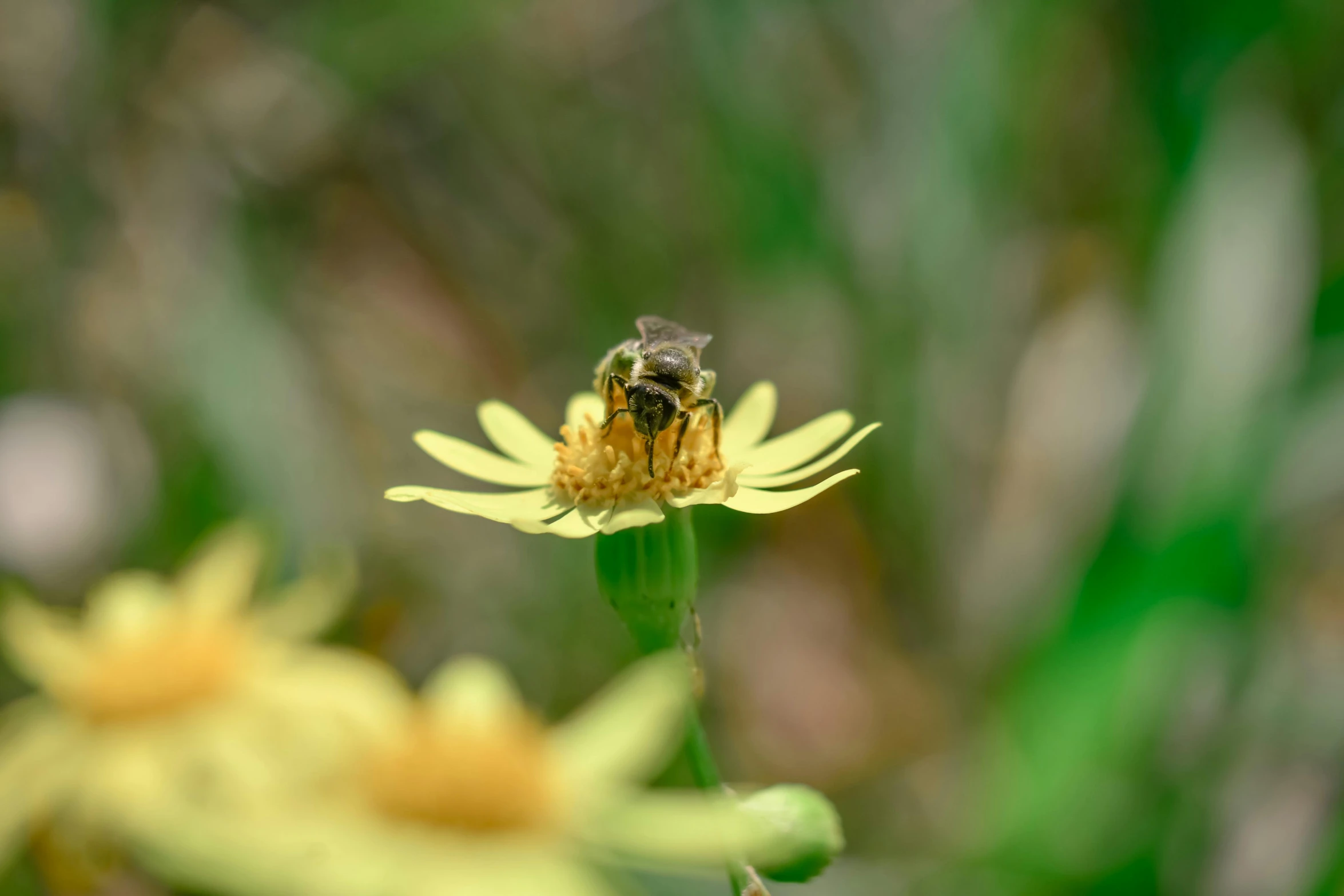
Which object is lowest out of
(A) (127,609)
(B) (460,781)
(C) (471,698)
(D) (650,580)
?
(B) (460,781)

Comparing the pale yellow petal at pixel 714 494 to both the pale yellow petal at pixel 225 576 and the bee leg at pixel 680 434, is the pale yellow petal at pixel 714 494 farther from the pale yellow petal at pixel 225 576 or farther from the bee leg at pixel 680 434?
the pale yellow petal at pixel 225 576

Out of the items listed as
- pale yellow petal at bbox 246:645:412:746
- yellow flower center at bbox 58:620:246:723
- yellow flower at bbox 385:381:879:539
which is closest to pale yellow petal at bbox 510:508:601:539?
yellow flower at bbox 385:381:879:539

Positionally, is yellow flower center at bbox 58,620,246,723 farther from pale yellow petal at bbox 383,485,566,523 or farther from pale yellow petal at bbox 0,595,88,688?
pale yellow petal at bbox 383,485,566,523

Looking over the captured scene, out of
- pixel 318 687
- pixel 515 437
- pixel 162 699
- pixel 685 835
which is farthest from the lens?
pixel 318 687

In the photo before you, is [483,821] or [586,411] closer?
[483,821]

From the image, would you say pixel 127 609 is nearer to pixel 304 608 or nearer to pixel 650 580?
pixel 304 608

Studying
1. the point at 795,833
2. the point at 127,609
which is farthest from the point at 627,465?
the point at 127,609

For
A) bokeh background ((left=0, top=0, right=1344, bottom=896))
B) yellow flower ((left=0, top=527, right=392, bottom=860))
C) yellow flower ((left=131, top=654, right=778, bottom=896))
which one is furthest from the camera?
bokeh background ((left=0, top=0, right=1344, bottom=896))
